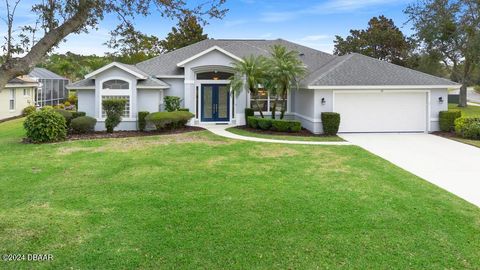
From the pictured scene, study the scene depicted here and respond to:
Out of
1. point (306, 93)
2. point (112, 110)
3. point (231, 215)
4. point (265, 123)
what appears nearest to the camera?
point (231, 215)

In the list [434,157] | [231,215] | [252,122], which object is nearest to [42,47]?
[231,215]

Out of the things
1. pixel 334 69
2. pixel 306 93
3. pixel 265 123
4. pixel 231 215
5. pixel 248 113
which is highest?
pixel 334 69

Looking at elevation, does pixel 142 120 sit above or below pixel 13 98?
below

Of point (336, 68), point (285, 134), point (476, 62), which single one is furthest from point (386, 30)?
point (285, 134)

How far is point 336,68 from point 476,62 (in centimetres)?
2632

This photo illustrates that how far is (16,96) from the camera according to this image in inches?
1212

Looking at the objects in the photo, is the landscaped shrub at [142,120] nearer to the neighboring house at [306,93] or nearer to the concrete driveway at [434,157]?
the neighboring house at [306,93]

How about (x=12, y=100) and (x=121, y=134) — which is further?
(x=12, y=100)

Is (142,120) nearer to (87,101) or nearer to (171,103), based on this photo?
(171,103)

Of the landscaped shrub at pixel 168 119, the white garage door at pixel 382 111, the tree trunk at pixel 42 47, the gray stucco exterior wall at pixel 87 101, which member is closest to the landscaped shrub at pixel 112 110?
the landscaped shrub at pixel 168 119

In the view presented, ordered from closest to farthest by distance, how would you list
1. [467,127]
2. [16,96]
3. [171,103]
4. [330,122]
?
[467,127] < [330,122] < [171,103] < [16,96]

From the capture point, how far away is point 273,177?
10289mm

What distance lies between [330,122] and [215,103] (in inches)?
311

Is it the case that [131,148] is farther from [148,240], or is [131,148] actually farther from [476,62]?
[476,62]
